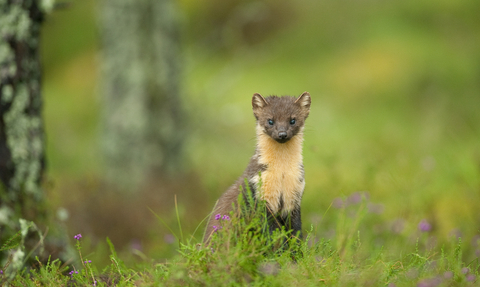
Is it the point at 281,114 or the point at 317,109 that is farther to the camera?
the point at 317,109

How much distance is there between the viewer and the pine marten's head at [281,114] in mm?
4039

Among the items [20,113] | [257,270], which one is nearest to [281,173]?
[257,270]

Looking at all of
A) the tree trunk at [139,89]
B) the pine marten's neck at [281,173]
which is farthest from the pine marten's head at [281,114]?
the tree trunk at [139,89]

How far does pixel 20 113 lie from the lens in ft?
16.7

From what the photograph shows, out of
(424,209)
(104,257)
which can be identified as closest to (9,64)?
(104,257)

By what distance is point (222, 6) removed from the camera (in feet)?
64.3

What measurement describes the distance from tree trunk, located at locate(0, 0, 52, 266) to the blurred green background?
1.08 metres

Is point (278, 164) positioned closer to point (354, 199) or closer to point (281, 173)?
point (281, 173)

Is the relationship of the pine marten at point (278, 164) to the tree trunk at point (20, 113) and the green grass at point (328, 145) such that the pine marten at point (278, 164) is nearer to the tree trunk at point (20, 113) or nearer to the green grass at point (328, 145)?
the green grass at point (328, 145)

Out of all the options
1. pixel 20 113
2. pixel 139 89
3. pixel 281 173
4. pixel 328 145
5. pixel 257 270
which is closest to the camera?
pixel 257 270

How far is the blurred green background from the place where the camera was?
7156mm

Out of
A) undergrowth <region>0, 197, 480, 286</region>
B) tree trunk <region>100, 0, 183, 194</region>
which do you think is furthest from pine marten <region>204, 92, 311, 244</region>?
tree trunk <region>100, 0, 183, 194</region>

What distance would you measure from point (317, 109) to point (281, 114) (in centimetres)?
1108

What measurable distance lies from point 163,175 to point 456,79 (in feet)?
33.5
